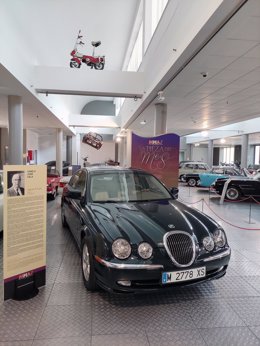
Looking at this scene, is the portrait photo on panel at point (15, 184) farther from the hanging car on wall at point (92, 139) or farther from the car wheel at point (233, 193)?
the hanging car on wall at point (92, 139)

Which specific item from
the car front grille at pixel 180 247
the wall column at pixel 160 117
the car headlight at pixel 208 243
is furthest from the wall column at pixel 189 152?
the car front grille at pixel 180 247

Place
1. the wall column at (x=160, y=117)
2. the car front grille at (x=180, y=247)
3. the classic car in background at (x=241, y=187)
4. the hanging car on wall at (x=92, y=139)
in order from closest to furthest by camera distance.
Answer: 1. the car front grille at (x=180, y=247)
2. the classic car in background at (x=241, y=187)
3. the wall column at (x=160, y=117)
4. the hanging car on wall at (x=92, y=139)

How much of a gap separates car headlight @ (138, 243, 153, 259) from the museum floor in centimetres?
59

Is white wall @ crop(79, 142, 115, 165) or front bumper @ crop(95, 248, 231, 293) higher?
white wall @ crop(79, 142, 115, 165)

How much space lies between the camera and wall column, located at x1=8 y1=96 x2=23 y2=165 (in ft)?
26.7

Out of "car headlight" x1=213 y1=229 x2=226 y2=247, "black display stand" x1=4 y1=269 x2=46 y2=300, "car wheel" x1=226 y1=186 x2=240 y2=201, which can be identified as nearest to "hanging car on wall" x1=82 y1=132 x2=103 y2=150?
"car wheel" x1=226 y1=186 x2=240 y2=201

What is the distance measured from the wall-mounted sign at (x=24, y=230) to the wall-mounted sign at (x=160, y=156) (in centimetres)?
438

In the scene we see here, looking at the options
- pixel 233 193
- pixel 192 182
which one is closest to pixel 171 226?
pixel 233 193

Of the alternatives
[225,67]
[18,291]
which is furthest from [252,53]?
[18,291]

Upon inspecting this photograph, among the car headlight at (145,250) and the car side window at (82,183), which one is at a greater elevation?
the car side window at (82,183)

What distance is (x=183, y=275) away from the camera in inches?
91.5

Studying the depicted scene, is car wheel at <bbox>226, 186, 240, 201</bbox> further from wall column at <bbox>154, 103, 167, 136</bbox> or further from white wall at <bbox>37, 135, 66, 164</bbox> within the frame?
white wall at <bbox>37, 135, 66, 164</bbox>

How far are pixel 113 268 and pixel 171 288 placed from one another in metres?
0.59

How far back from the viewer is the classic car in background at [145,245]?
227cm
